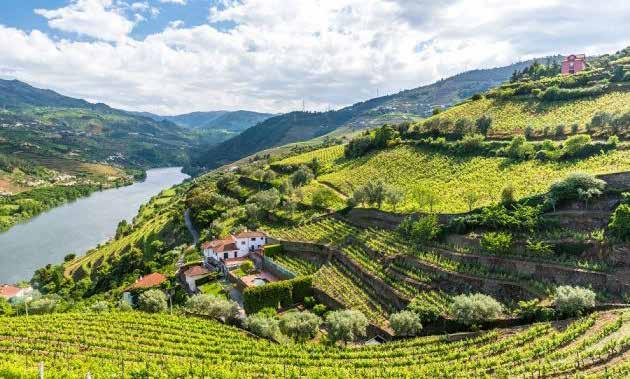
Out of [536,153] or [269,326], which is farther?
[536,153]

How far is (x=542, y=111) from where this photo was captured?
68.9 meters

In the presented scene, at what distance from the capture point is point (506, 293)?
32844 mm

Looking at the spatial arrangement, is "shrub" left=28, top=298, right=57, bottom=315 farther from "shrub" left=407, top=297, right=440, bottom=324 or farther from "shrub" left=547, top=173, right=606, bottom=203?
"shrub" left=547, top=173, right=606, bottom=203

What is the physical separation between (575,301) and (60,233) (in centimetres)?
11632

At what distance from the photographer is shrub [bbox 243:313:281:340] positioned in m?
34.5

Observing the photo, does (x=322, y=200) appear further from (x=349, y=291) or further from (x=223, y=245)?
(x=349, y=291)

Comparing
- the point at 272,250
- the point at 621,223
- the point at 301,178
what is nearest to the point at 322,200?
the point at 272,250

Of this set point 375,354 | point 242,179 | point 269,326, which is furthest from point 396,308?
point 242,179

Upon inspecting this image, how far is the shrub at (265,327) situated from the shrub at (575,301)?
19.7 metres

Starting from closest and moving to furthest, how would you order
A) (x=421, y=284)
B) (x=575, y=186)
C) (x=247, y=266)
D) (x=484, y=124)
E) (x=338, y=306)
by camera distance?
(x=575, y=186) → (x=421, y=284) → (x=338, y=306) → (x=247, y=266) → (x=484, y=124)

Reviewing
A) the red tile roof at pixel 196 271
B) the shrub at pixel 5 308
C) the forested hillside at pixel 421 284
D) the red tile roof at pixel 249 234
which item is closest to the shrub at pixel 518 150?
the forested hillside at pixel 421 284

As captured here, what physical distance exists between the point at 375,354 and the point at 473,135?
4453 cm

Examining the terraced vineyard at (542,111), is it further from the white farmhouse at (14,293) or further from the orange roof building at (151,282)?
the white farmhouse at (14,293)

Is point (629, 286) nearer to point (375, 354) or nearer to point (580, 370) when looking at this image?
point (580, 370)
